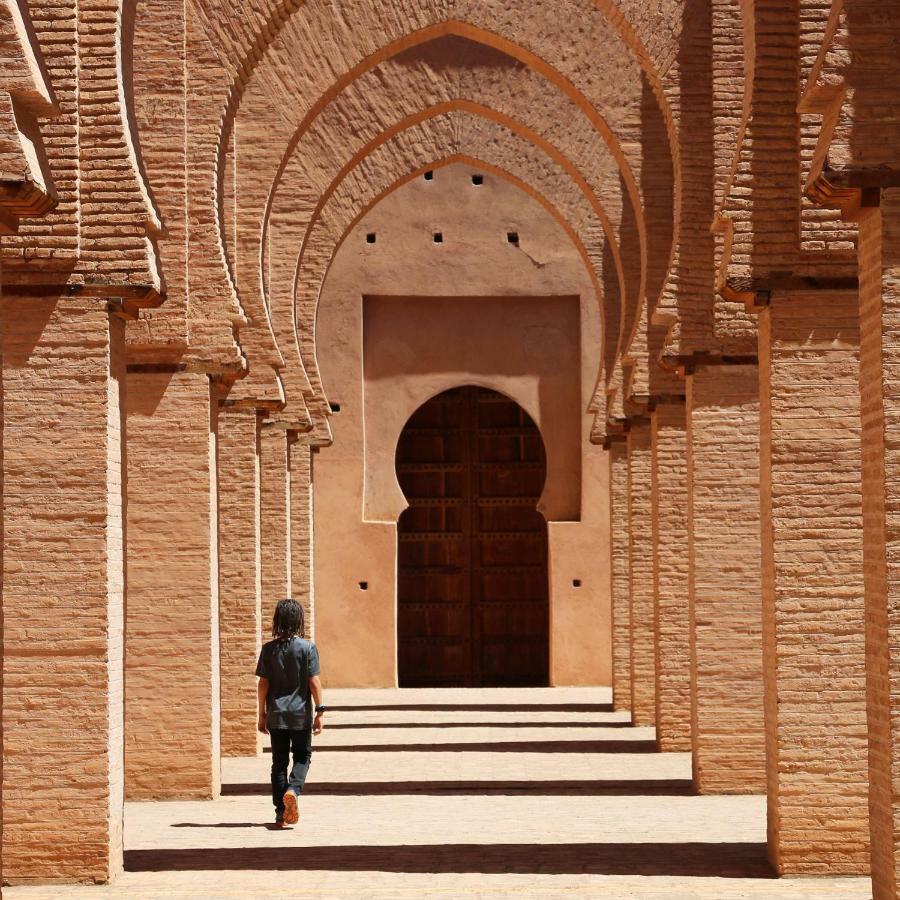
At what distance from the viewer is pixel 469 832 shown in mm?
10922

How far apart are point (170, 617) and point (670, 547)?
458 cm

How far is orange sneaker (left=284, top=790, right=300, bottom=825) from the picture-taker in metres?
11.0

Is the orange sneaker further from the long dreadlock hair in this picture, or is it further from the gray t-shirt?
the long dreadlock hair

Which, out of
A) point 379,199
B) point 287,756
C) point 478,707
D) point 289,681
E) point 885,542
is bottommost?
→ point 478,707

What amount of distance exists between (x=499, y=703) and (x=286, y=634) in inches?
463

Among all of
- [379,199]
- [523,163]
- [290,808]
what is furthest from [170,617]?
[523,163]

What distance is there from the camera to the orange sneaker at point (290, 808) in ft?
36.0

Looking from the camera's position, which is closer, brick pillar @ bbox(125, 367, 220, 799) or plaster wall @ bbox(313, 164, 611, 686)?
brick pillar @ bbox(125, 367, 220, 799)

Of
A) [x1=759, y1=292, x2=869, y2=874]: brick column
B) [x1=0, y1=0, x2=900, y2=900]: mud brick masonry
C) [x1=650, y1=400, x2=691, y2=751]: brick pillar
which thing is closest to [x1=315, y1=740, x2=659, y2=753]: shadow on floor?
[x1=0, y1=0, x2=900, y2=900]: mud brick masonry

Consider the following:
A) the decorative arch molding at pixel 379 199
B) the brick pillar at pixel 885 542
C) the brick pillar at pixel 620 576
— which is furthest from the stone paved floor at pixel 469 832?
the decorative arch molding at pixel 379 199

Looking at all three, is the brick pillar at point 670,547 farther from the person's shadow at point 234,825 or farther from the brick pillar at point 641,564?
the person's shadow at point 234,825

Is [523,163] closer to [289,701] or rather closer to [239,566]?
[239,566]

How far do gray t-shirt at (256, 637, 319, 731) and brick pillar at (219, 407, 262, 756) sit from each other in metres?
4.12

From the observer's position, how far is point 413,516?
1069 inches
